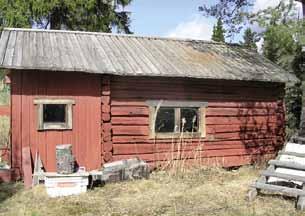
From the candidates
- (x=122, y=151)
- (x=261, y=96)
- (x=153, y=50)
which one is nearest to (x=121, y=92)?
(x=122, y=151)

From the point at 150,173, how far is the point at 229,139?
9.04ft

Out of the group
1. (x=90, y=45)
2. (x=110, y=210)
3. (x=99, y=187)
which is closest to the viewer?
(x=110, y=210)

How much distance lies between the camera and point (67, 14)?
85.3 feet

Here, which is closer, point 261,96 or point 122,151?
point 122,151

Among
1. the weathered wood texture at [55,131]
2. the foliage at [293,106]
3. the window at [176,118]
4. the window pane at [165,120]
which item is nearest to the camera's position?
the weathered wood texture at [55,131]

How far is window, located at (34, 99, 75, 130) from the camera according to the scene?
11562 mm

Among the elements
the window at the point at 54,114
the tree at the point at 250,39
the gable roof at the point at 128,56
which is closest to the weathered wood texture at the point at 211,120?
the gable roof at the point at 128,56

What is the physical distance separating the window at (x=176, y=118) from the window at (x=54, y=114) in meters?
2.03

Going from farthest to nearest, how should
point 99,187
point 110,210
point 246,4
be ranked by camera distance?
point 246,4
point 99,187
point 110,210

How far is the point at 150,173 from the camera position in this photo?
12.2 meters

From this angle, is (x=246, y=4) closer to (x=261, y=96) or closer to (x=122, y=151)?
(x=261, y=96)

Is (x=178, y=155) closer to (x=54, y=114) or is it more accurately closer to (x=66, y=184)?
(x=54, y=114)

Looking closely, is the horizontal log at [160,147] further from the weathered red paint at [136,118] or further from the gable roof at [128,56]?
the gable roof at [128,56]

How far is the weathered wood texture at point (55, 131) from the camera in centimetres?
1148
